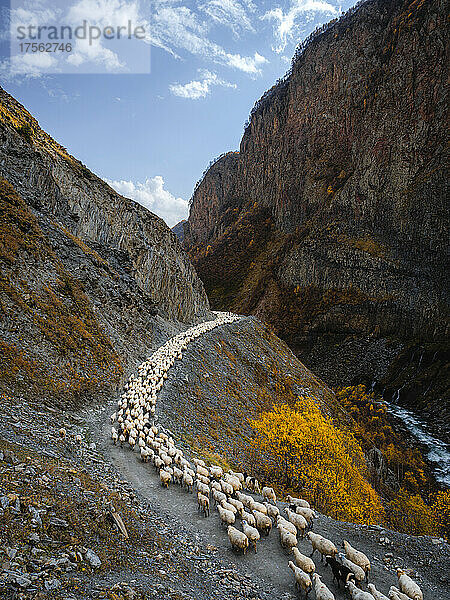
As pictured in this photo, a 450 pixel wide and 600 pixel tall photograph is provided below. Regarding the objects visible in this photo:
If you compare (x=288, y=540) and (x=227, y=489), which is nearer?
(x=288, y=540)

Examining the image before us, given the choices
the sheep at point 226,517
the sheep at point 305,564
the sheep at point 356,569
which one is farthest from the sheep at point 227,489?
the sheep at point 356,569

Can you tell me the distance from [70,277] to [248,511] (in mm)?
25335

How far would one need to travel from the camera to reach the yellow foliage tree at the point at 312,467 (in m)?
26.7

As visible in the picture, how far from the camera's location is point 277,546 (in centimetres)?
1191

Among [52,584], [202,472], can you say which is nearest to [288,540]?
[202,472]

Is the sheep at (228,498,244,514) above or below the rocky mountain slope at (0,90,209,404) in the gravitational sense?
below

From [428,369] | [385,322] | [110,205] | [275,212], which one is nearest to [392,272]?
[385,322]

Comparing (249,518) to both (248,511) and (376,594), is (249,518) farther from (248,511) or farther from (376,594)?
(376,594)

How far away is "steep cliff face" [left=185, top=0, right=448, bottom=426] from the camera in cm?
10088

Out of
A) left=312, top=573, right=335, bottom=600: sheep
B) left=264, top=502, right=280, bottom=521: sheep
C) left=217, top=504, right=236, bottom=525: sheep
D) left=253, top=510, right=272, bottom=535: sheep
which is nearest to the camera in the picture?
left=312, top=573, right=335, bottom=600: sheep

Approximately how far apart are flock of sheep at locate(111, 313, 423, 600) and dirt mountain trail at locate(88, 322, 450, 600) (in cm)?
31

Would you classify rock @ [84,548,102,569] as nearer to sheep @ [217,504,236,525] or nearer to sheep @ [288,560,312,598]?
sheep @ [217,504,236,525]

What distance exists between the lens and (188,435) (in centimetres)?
2316

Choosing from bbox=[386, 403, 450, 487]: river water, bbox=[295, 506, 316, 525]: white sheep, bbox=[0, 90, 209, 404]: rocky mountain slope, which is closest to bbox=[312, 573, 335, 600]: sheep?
bbox=[295, 506, 316, 525]: white sheep
